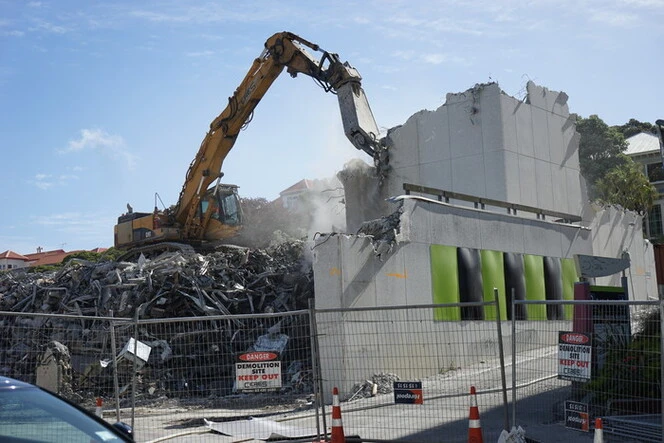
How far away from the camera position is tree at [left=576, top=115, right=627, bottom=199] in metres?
62.1

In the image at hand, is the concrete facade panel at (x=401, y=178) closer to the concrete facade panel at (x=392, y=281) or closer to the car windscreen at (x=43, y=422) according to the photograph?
the concrete facade panel at (x=392, y=281)

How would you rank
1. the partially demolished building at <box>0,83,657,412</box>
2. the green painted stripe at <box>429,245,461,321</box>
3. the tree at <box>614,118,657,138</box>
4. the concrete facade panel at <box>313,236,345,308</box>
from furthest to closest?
the tree at <box>614,118,657,138</box> → the green painted stripe at <box>429,245,461,321</box> → the partially demolished building at <box>0,83,657,412</box> → the concrete facade panel at <box>313,236,345,308</box>

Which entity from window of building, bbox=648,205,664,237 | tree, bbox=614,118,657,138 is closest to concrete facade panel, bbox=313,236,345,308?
window of building, bbox=648,205,664,237

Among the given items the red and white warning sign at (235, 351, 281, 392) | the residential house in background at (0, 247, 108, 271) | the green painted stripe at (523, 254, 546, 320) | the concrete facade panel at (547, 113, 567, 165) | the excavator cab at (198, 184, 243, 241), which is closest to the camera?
the red and white warning sign at (235, 351, 281, 392)

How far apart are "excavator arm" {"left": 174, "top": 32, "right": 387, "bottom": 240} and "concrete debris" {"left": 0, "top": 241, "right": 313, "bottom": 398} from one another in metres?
3.28

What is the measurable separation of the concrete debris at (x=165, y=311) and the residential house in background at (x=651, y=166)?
4147cm

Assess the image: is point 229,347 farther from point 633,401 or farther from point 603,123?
point 603,123

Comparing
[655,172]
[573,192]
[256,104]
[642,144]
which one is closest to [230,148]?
[256,104]

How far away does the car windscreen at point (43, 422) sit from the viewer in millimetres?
4867

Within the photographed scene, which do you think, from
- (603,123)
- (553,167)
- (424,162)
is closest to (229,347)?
(424,162)

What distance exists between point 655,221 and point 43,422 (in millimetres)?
60297

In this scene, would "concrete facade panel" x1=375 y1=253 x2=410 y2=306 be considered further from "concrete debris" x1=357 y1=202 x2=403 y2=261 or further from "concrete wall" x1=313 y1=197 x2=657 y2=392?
"concrete debris" x1=357 y1=202 x2=403 y2=261

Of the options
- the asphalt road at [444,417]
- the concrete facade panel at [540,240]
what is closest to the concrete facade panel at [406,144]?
the concrete facade panel at [540,240]

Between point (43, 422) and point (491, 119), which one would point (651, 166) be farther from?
point (43, 422)
